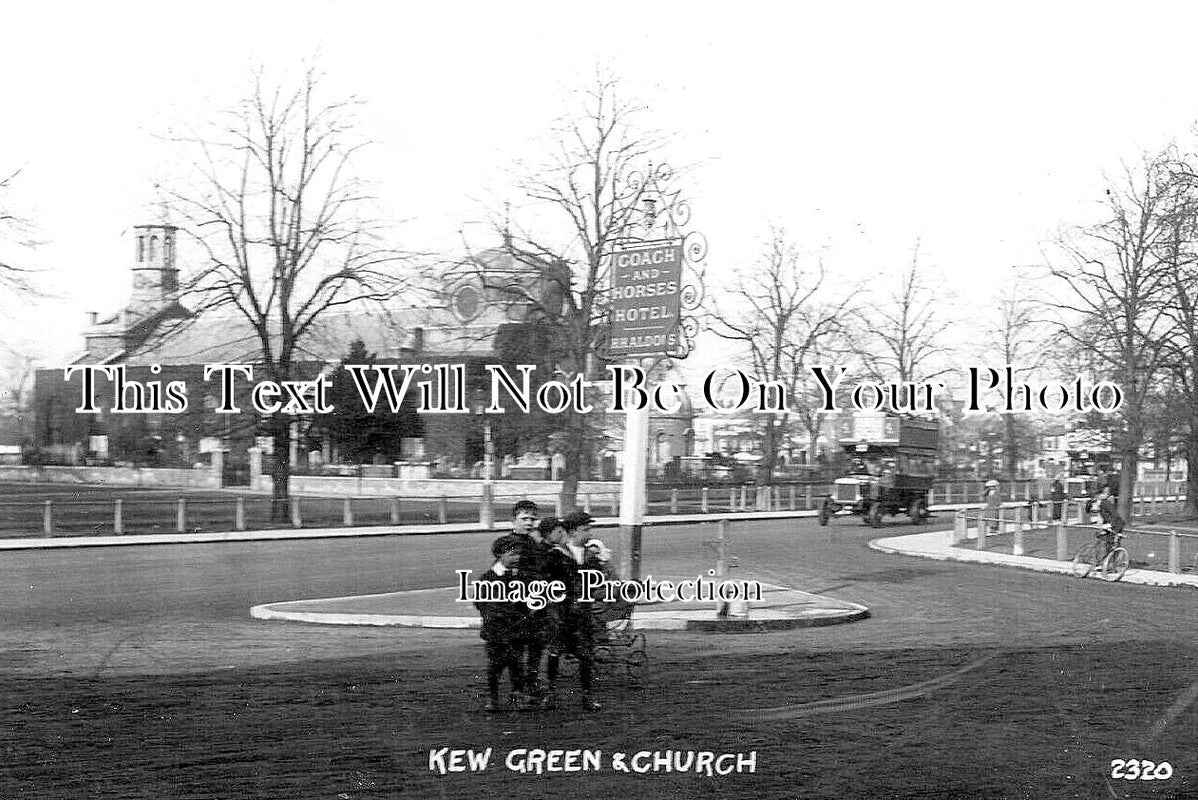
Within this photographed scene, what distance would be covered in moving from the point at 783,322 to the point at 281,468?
480 inches

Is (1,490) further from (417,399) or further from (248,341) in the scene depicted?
(417,399)

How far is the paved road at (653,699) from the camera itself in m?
7.24

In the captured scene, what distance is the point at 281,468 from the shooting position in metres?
29.5

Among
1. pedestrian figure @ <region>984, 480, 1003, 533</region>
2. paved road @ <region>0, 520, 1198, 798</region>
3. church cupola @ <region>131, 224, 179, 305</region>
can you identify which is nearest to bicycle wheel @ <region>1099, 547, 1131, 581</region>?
paved road @ <region>0, 520, 1198, 798</region>

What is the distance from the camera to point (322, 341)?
915 inches

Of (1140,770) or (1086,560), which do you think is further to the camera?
(1086,560)

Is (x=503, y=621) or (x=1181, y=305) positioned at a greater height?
(x=1181, y=305)

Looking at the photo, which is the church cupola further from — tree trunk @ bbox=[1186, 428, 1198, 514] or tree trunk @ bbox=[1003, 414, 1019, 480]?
tree trunk @ bbox=[1186, 428, 1198, 514]

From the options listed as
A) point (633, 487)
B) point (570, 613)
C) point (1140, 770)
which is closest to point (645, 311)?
point (633, 487)

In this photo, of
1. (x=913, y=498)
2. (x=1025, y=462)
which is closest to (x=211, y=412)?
(x=1025, y=462)

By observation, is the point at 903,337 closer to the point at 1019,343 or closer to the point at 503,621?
the point at 1019,343

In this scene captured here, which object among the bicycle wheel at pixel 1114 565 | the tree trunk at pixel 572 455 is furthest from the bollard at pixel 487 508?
the bicycle wheel at pixel 1114 565

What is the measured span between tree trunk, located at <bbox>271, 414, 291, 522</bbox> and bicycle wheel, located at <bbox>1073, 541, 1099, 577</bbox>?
53.1ft

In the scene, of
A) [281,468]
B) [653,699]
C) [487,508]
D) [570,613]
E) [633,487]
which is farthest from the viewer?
[487,508]
